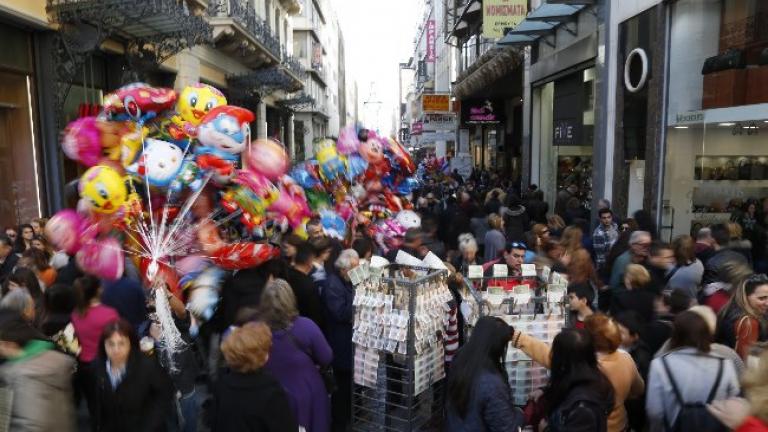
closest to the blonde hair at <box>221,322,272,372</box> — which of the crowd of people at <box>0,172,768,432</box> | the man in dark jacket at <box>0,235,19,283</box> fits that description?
the crowd of people at <box>0,172,768,432</box>

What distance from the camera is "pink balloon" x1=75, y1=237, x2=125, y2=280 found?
4.59 metres

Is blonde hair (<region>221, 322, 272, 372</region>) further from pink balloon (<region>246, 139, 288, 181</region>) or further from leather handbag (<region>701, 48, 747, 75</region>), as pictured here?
leather handbag (<region>701, 48, 747, 75</region>)

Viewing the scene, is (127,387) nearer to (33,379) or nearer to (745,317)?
(33,379)

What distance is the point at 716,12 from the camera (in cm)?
844

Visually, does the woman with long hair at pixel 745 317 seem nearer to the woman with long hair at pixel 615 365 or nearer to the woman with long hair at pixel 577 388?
the woman with long hair at pixel 615 365

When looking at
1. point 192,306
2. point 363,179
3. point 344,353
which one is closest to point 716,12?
point 363,179

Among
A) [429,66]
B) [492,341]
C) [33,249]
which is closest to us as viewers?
[492,341]

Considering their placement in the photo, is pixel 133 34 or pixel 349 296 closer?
pixel 349 296

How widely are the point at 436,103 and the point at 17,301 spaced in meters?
23.2

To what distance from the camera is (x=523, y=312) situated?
4.33 meters

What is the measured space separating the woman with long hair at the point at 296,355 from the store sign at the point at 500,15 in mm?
12492

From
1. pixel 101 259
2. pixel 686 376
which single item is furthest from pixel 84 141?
pixel 686 376

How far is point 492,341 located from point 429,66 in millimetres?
51697

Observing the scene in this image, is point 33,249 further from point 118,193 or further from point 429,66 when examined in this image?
point 429,66
